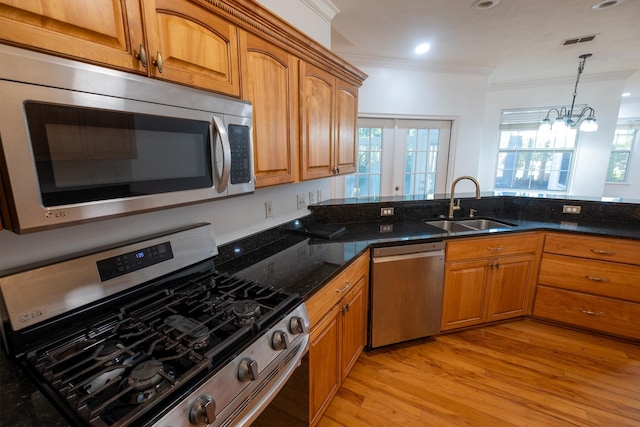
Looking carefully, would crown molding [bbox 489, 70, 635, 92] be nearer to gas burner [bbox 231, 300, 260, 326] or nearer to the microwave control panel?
the microwave control panel

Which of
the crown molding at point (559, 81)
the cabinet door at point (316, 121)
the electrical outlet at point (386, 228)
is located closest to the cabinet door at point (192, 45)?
the cabinet door at point (316, 121)

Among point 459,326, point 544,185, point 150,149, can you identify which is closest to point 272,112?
point 150,149

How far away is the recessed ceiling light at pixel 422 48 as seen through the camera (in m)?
3.55

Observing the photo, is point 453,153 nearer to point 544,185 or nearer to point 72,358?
point 544,185

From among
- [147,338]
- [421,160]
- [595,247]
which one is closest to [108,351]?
[147,338]

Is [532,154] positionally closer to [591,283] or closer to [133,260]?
[591,283]

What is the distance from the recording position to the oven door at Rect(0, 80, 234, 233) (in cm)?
68

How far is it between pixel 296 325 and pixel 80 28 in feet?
3.77

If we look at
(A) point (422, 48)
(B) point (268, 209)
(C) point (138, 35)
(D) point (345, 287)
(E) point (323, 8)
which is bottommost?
(D) point (345, 287)

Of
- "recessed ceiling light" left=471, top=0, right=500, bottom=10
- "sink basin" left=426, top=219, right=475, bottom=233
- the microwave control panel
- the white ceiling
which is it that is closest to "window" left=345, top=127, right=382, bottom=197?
the white ceiling

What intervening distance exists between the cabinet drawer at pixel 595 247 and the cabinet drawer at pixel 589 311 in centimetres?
34

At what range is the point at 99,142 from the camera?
2.73 feet

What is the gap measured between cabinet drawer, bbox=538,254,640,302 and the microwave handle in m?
2.66

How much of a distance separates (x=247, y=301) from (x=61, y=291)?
2.01 ft
